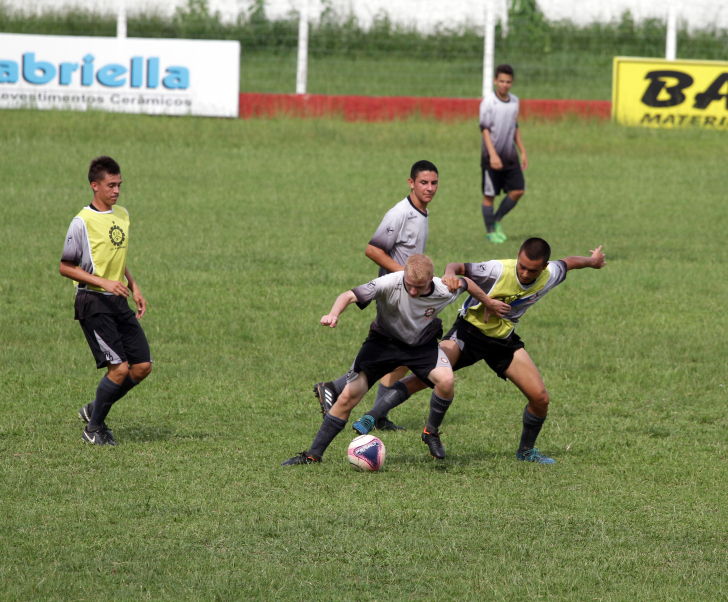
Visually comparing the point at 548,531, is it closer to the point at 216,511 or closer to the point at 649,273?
the point at 216,511

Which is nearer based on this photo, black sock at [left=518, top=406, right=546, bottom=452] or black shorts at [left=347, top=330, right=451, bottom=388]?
black shorts at [left=347, top=330, right=451, bottom=388]

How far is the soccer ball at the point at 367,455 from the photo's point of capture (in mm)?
6824

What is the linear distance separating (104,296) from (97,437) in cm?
107

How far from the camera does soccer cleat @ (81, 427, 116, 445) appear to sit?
726 centimetres

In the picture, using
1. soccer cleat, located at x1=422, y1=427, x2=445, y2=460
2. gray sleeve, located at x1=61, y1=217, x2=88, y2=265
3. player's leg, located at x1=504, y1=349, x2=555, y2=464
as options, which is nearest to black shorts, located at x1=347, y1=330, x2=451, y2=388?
soccer cleat, located at x1=422, y1=427, x2=445, y2=460

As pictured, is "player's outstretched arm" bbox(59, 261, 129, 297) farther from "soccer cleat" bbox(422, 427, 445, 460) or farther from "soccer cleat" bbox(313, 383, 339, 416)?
"soccer cleat" bbox(422, 427, 445, 460)

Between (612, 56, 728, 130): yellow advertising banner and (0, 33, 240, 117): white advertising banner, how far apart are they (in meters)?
9.13

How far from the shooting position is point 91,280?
22.8 ft

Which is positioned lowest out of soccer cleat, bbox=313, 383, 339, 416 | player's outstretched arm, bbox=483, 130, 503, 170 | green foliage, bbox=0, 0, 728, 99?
soccer cleat, bbox=313, 383, 339, 416

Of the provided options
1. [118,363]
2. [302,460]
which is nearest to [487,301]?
[302,460]

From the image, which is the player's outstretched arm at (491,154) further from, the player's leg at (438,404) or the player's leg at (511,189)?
the player's leg at (438,404)

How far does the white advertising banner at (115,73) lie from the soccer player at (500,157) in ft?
29.7

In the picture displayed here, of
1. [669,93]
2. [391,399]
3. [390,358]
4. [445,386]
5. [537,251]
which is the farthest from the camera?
[669,93]

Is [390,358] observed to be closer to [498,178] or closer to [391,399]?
[391,399]
